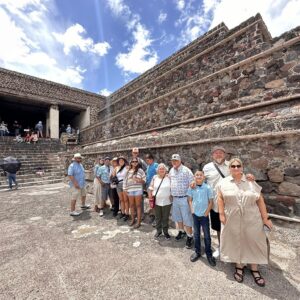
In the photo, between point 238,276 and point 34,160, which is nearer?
point 238,276

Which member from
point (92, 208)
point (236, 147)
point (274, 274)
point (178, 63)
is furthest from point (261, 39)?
point (92, 208)

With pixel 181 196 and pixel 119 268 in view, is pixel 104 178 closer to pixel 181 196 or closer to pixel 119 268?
pixel 181 196

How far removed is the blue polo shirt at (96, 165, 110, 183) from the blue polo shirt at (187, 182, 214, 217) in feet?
9.91

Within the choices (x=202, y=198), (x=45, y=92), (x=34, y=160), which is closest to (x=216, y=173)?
(x=202, y=198)

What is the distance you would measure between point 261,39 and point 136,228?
22.1 ft

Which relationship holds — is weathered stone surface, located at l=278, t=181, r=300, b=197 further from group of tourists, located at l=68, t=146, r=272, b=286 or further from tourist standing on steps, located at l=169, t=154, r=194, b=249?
tourist standing on steps, located at l=169, t=154, r=194, b=249

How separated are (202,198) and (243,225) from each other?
0.62 metres

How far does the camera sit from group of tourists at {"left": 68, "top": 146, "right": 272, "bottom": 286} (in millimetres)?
2240

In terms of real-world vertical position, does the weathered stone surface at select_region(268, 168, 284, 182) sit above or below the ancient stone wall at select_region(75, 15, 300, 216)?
below

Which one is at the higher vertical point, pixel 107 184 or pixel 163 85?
pixel 163 85

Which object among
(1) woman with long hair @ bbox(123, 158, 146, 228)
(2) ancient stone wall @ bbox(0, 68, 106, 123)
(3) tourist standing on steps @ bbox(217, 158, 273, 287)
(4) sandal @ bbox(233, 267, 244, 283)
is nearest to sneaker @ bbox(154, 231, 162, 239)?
(1) woman with long hair @ bbox(123, 158, 146, 228)

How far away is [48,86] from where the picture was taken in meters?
16.7

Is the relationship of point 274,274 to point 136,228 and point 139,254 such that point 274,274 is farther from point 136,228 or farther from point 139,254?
point 136,228

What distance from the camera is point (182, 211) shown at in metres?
3.18
